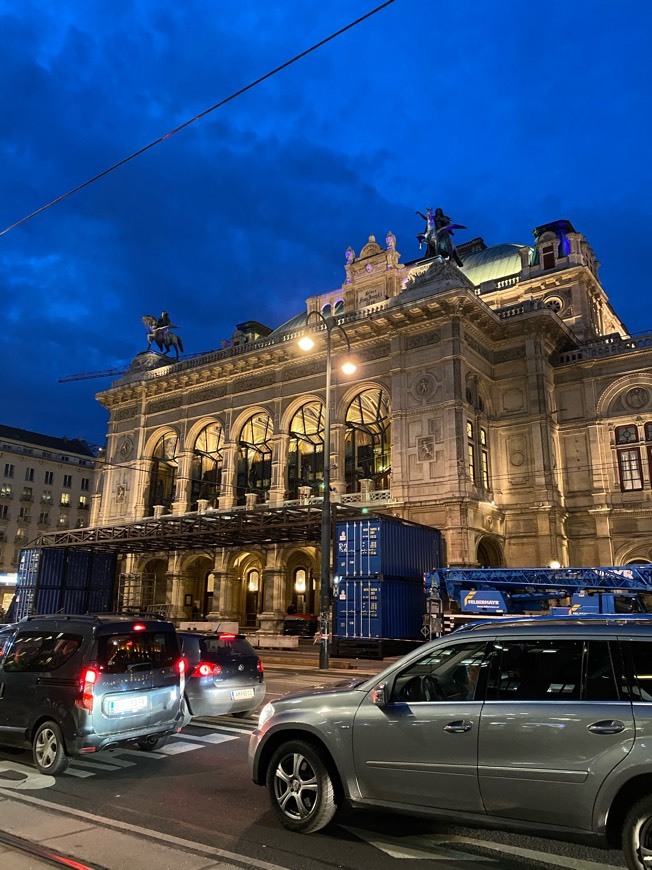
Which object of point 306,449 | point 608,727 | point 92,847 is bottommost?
point 92,847

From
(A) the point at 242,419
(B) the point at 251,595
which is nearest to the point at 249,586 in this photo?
(B) the point at 251,595

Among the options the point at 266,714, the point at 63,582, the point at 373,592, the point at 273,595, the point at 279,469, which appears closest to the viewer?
the point at 266,714

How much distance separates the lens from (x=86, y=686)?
752 cm

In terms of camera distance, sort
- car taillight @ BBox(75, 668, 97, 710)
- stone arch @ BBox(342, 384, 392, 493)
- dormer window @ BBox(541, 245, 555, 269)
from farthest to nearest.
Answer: dormer window @ BBox(541, 245, 555, 269)
stone arch @ BBox(342, 384, 392, 493)
car taillight @ BBox(75, 668, 97, 710)

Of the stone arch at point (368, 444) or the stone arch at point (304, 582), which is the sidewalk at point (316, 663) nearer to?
the stone arch at point (304, 582)

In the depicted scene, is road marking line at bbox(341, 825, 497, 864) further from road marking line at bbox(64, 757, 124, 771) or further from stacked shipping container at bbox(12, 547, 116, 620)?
stacked shipping container at bbox(12, 547, 116, 620)

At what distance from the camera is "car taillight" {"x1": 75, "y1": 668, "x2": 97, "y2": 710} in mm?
7457

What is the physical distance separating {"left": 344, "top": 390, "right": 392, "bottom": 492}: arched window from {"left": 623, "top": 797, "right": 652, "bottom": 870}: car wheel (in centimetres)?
3160

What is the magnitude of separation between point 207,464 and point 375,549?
23264mm

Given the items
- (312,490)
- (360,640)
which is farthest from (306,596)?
(360,640)

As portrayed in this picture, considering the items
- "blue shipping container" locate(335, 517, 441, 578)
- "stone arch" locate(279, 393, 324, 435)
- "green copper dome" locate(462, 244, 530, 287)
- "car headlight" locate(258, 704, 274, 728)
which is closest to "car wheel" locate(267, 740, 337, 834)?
"car headlight" locate(258, 704, 274, 728)

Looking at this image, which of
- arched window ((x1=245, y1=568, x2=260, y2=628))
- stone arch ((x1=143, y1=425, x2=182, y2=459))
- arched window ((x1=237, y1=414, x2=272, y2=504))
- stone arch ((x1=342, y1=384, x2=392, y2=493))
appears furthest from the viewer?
stone arch ((x1=143, y1=425, x2=182, y2=459))

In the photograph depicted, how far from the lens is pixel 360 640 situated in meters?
24.0

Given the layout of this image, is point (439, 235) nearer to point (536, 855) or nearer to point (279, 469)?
point (279, 469)
